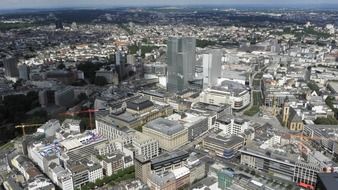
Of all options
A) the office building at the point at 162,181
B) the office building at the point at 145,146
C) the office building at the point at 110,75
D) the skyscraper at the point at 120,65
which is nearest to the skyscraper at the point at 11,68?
the office building at the point at 110,75

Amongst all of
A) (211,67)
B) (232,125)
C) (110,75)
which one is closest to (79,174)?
(232,125)

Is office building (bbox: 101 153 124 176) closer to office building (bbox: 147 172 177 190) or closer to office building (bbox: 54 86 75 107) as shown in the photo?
office building (bbox: 147 172 177 190)

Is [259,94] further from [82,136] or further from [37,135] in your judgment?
[37,135]

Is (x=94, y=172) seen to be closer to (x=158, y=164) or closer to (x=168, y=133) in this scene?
(x=158, y=164)

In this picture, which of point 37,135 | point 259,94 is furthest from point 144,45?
point 37,135

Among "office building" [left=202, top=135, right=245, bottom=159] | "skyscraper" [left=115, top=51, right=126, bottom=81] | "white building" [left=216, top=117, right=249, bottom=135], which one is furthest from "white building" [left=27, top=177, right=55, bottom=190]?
"skyscraper" [left=115, top=51, right=126, bottom=81]

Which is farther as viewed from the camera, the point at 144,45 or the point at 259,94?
the point at 144,45

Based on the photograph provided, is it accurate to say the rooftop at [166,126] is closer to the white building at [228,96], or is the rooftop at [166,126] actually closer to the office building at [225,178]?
the office building at [225,178]
